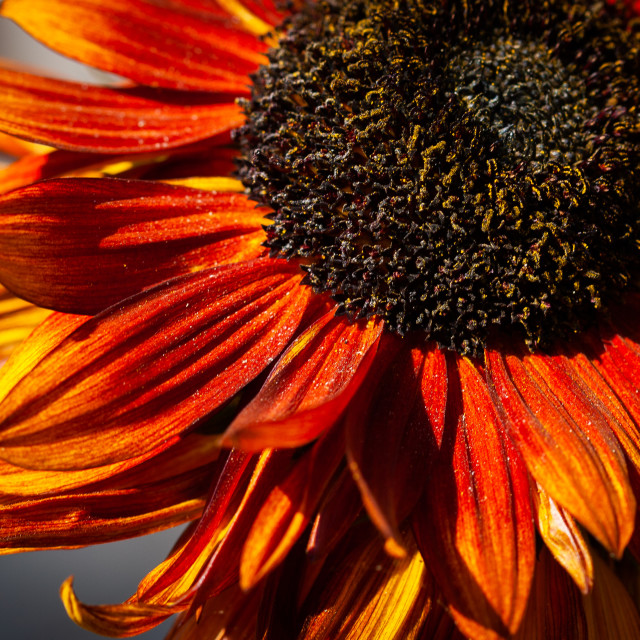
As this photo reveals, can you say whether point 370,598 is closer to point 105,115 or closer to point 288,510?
point 288,510

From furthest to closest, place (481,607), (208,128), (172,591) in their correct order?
(208,128), (172,591), (481,607)

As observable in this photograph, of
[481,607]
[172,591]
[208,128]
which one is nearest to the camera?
[481,607]

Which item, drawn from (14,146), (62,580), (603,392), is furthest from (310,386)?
(62,580)

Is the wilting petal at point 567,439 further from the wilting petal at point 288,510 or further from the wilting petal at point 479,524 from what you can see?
the wilting petal at point 288,510

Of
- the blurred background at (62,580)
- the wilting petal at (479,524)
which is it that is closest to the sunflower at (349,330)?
the wilting petal at (479,524)

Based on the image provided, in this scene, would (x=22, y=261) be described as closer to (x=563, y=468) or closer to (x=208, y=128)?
(x=208, y=128)

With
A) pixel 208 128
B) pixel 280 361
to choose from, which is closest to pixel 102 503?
pixel 280 361

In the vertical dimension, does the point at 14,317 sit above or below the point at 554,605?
below
